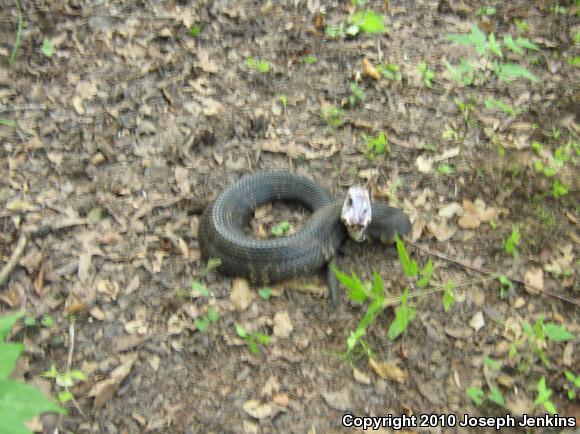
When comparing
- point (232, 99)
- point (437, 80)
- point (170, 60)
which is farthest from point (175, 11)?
point (437, 80)

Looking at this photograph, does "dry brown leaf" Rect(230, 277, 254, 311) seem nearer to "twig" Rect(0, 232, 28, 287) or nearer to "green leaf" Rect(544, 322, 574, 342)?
"twig" Rect(0, 232, 28, 287)

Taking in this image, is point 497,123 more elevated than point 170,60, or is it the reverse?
point 170,60

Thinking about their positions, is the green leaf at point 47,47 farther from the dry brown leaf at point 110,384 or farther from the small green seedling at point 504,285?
the small green seedling at point 504,285

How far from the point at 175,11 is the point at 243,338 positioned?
3843mm

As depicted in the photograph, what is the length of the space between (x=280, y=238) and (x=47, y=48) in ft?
10.6

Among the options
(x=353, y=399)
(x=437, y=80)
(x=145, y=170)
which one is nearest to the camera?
(x=353, y=399)

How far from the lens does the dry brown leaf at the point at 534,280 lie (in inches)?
156

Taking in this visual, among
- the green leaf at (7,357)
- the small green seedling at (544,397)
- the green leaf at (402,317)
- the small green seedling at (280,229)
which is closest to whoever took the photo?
the green leaf at (7,357)

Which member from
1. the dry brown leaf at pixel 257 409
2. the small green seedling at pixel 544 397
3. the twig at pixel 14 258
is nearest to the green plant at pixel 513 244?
the small green seedling at pixel 544 397

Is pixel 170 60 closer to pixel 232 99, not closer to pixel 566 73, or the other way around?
pixel 232 99

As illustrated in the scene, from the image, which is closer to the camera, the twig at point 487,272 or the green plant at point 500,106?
the twig at point 487,272

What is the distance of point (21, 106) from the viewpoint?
15.7 feet

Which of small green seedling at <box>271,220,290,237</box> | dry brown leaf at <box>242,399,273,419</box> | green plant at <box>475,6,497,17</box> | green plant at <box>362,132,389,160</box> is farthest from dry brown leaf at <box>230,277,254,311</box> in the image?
green plant at <box>475,6,497,17</box>

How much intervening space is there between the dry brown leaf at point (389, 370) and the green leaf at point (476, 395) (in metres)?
0.44
